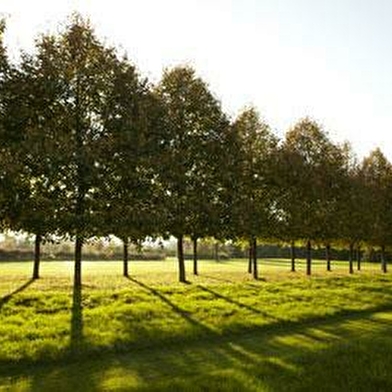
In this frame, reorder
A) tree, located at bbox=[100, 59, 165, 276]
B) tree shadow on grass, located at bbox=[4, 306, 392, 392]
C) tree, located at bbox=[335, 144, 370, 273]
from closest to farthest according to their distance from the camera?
tree shadow on grass, located at bbox=[4, 306, 392, 392], tree, located at bbox=[100, 59, 165, 276], tree, located at bbox=[335, 144, 370, 273]

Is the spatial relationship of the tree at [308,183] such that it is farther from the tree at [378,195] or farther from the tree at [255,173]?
the tree at [378,195]

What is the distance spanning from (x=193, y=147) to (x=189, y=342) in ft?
74.6

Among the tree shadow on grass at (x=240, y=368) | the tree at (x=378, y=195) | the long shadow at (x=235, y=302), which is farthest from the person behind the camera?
the tree at (x=378, y=195)

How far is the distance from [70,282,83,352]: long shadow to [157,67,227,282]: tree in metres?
11.1

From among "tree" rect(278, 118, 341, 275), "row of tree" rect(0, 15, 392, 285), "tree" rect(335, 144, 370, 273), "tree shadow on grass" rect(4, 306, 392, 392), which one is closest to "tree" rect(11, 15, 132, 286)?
"row of tree" rect(0, 15, 392, 285)

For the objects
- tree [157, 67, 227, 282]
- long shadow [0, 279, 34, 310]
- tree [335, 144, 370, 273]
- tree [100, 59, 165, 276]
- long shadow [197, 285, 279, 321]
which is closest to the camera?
long shadow [197, 285, 279, 321]

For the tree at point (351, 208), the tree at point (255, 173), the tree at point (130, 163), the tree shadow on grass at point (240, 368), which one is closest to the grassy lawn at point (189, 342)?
the tree shadow on grass at point (240, 368)

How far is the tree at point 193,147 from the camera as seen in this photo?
39.0 meters

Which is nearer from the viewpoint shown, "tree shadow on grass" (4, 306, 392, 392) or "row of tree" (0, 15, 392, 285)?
"tree shadow on grass" (4, 306, 392, 392)

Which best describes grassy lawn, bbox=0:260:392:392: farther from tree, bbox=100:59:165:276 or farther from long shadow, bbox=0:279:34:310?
tree, bbox=100:59:165:276

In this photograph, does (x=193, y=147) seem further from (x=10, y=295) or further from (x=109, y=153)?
(x=10, y=295)

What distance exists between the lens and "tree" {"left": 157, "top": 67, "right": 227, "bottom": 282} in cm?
3900

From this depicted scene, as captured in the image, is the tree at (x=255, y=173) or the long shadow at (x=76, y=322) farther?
the tree at (x=255, y=173)

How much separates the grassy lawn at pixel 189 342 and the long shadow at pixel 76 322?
3 centimetres
